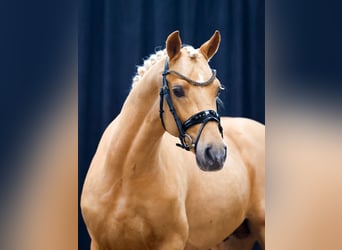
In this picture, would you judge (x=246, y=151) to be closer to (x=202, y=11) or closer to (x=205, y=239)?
(x=205, y=239)

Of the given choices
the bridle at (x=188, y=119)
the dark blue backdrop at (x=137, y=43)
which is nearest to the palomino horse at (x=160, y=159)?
the bridle at (x=188, y=119)

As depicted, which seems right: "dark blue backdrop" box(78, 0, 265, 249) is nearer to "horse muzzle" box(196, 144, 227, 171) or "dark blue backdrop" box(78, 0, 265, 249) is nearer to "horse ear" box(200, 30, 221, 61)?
"horse ear" box(200, 30, 221, 61)

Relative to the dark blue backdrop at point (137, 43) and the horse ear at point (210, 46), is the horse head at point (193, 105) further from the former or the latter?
the dark blue backdrop at point (137, 43)

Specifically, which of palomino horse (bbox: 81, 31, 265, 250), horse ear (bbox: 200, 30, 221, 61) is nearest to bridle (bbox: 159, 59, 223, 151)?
palomino horse (bbox: 81, 31, 265, 250)

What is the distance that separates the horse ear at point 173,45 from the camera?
142cm

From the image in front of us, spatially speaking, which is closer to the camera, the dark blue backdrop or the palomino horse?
the palomino horse

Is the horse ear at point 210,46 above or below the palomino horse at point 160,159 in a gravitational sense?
above

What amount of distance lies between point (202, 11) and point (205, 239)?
105 cm

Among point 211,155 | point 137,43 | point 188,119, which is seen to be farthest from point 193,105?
point 137,43

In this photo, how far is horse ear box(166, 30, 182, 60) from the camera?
4.67 ft

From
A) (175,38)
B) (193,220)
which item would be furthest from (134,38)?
(193,220)

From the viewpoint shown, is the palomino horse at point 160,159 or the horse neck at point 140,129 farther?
the horse neck at point 140,129

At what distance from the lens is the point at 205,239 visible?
189 cm

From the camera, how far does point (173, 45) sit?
4.74 feet
